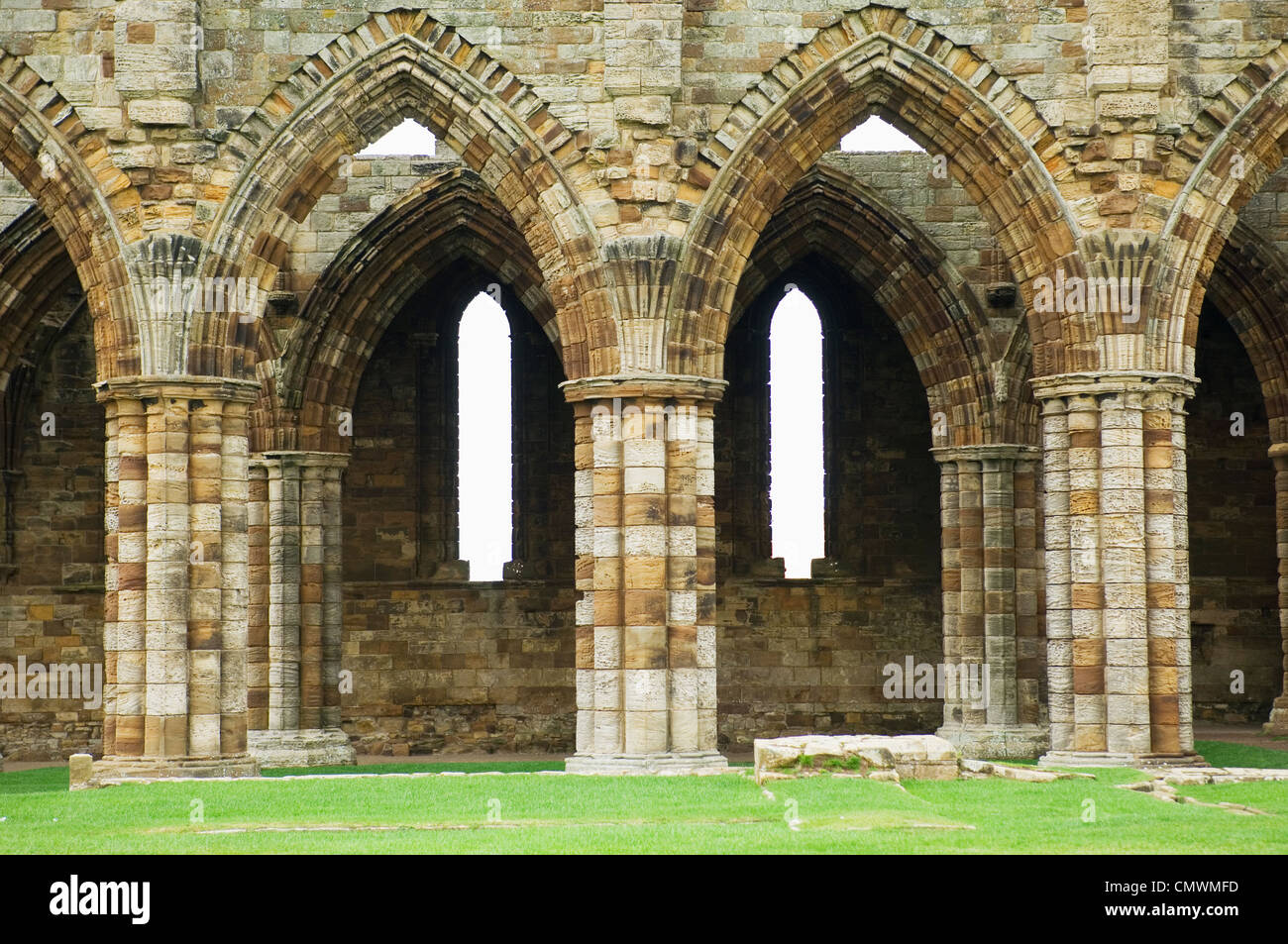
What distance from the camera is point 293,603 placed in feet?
62.5

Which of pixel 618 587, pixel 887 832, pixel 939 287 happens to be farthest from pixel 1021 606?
pixel 887 832

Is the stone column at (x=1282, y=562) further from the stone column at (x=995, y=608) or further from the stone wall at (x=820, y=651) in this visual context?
the stone wall at (x=820, y=651)

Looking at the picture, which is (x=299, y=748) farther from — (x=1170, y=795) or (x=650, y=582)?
(x=1170, y=795)

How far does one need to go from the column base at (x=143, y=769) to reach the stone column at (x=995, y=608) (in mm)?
6990

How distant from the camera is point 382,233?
19.0 m

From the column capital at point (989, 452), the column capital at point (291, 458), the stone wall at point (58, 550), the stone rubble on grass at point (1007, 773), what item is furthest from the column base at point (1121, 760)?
the stone wall at point (58, 550)

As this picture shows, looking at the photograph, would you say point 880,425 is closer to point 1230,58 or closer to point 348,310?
point 348,310

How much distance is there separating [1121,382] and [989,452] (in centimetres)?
355

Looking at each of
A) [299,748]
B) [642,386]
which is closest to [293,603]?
[299,748]

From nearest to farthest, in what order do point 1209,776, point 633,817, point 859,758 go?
point 633,817
point 859,758
point 1209,776

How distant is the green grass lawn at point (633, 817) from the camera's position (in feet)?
34.6

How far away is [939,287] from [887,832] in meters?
8.72

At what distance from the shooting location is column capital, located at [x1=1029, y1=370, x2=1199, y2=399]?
594 inches

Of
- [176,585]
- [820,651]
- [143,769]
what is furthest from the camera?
[820,651]
